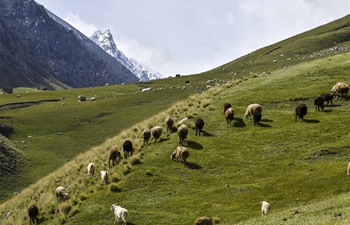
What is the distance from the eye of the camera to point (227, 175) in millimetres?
33375

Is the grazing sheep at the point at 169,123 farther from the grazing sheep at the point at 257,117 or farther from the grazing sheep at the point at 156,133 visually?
the grazing sheep at the point at 257,117

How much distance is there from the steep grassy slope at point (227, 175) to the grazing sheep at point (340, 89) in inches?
61.8

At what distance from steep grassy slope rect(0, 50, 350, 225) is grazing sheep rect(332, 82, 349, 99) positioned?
1.57 metres

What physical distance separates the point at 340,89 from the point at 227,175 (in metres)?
22.5

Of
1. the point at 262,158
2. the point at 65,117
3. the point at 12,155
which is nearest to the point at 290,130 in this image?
the point at 262,158

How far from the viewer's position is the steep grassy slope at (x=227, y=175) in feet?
90.6

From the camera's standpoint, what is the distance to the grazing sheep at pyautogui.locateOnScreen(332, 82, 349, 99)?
154 ft

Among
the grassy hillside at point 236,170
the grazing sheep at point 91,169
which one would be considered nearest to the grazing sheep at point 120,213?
the grassy hillside at point 236,170

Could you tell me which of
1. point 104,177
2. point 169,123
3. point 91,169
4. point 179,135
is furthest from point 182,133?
point 91,169

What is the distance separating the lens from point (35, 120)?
96500 mm

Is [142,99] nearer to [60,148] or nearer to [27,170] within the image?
[60,148]

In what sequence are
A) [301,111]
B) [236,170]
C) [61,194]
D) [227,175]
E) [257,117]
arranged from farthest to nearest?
[257,117], [301,111], [61,194], [236,170], [227,175]

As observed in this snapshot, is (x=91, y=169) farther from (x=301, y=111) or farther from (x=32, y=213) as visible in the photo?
(x=301, y=111)

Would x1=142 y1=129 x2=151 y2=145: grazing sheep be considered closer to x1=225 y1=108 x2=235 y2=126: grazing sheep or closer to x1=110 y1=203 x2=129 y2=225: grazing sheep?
x1=225 y1=108 x2=235 y2=126: grazing sheep
